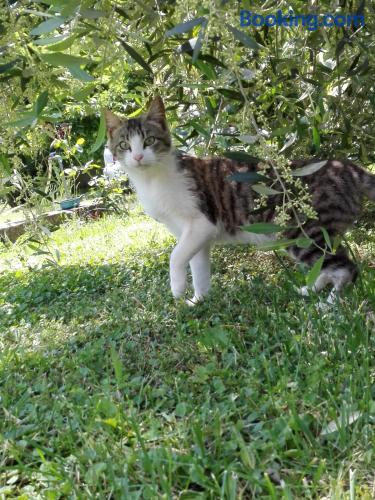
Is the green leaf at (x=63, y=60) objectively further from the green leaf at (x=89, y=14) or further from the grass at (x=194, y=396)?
the grass at (x=194, y=396)

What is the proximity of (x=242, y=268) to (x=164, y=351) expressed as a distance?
1331 mm

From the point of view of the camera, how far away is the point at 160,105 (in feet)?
10.0

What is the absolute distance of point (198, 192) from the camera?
3.26m

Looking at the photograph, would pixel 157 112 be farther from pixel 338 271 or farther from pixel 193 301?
pixel 338 271

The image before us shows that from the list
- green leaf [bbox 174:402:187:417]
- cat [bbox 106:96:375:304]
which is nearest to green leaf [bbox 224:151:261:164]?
green leaf [bbox 174:402:187:417]

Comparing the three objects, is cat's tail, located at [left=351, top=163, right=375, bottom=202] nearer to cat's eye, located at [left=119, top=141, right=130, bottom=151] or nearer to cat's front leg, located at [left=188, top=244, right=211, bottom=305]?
cat's front leg, located at [left=188, top=244, right=211, bottom=305]

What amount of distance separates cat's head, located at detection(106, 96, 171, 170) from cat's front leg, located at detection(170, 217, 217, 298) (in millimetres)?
447

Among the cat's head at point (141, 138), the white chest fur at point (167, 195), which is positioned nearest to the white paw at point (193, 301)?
the white chest fur at point (167, 195)

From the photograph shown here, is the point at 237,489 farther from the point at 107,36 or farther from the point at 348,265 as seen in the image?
the point at 348,265

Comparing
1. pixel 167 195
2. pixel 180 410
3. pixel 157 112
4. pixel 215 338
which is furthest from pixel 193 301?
pixel 180 410

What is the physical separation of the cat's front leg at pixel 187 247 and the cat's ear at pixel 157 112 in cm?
59

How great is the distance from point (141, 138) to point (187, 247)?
681 millimetres

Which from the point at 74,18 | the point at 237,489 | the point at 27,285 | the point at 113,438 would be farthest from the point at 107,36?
the point at 27,285

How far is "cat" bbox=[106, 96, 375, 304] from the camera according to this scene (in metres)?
2.87
